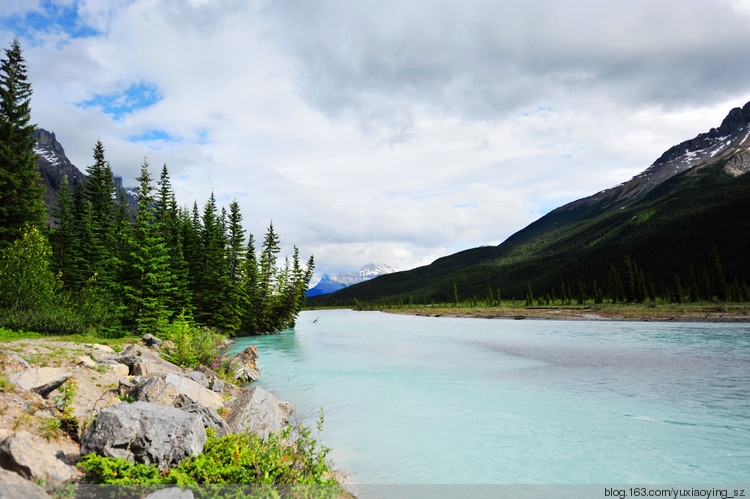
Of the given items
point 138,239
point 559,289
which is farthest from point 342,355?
point 559,289

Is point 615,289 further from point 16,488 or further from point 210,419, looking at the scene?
point 16,488

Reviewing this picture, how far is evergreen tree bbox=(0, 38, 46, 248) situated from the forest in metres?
0.09

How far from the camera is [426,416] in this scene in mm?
14188

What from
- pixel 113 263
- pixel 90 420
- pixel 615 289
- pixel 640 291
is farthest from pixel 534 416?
pixel 615 289

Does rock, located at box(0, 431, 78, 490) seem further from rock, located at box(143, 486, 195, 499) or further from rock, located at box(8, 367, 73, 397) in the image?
rock, located at box(8, 367, 73, 397)

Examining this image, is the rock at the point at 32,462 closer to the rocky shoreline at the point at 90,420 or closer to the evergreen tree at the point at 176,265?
the rocky shoreline at the point at 90,420

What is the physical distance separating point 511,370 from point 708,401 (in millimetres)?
9713

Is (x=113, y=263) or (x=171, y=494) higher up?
(x=113, y=263)

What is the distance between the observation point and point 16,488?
4.38 metres

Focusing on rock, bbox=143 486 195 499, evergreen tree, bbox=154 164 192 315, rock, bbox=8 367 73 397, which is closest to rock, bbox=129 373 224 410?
rock, bbox=8 367 73 397

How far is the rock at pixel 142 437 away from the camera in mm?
6004

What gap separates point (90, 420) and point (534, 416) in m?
13.9

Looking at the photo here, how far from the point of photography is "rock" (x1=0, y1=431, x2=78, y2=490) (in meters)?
5.18

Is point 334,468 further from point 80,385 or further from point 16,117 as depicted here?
point 16,117
